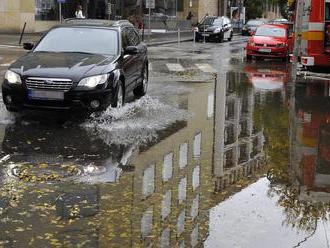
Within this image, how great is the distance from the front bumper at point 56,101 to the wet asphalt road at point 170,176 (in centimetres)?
33

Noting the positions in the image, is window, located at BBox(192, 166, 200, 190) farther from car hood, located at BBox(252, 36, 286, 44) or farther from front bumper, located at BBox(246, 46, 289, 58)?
car hood, located at BBox(252, 36, 286, 44)

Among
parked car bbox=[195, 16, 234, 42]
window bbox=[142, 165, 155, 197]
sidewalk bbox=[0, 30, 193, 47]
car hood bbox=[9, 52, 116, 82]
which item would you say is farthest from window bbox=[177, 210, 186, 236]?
parked car bbox=[195, 16, 234, 42]

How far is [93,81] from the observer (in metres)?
9.62

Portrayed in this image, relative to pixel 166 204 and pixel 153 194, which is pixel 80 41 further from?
pixel 166 204

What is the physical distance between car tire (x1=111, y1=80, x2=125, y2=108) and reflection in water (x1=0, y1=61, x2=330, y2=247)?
Answer: 0.19m

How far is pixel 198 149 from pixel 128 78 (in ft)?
10.7

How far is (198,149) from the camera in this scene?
8508 millimetres

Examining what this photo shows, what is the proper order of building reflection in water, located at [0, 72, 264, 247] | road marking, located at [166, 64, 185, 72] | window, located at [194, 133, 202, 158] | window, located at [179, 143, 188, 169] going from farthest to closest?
road marking, located at [166, 64, 185, 72] < window, located at [194, 133, 202, 158] < window, located at [179, 143, 188, 169] < building reflection in water, located at [0, 72, 264, 247]

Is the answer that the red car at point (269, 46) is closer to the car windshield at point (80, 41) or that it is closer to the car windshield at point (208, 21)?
the car windshield at point (208, 21)

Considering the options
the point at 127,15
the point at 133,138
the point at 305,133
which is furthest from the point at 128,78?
the point at 127,15

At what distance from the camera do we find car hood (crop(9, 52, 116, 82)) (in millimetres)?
9508

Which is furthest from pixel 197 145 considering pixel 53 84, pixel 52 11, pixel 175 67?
pixel 52 11

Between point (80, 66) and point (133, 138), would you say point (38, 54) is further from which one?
point (133, 138)

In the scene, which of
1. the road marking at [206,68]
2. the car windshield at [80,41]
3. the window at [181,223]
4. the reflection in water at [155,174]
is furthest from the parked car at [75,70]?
the road marking at [206,68]
